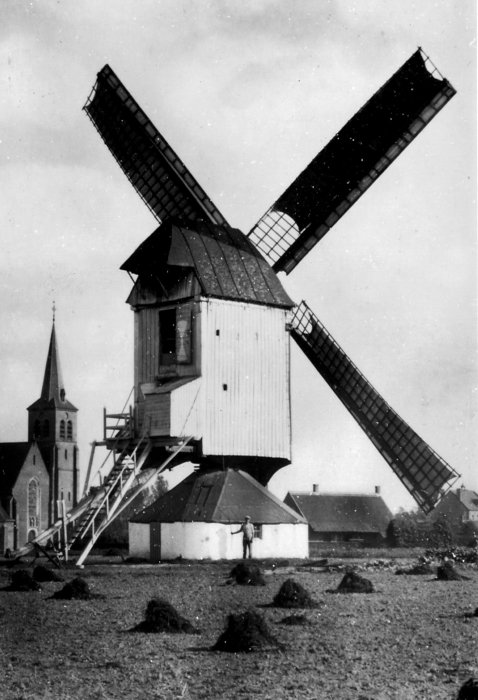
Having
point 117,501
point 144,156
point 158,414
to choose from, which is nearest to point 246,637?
point 117,501

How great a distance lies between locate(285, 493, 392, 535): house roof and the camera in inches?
2581

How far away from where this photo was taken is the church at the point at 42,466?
82.8 meters

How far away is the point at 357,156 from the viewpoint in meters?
31.3

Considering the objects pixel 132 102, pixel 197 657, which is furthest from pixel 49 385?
pixel 197 657

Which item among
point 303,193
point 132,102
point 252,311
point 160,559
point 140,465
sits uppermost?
point 132,102

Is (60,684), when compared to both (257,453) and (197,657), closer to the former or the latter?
(197,657)

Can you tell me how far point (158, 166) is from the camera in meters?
32.5

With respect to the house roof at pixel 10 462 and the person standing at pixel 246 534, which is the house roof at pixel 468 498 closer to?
the house roof at pixel 10 462

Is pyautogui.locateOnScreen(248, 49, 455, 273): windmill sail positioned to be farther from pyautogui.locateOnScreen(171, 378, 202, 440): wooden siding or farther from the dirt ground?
the dirt ground

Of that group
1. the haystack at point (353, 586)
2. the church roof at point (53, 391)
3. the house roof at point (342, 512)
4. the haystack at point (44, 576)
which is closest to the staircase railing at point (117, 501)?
the haystack at point (44, 576)

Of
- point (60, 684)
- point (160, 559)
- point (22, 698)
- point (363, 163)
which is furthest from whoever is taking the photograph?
point (363, 163)

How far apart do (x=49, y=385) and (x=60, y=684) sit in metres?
84.5

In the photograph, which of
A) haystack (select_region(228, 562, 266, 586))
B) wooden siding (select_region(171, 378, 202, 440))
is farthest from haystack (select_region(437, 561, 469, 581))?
wooden siding (select_region(171, 378, 202, 440))

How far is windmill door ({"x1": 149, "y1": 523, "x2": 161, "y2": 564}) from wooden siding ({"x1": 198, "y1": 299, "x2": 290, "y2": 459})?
8.66ft
